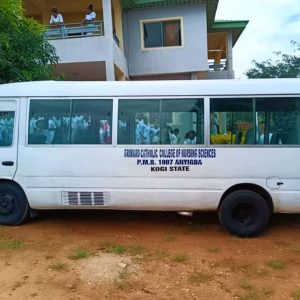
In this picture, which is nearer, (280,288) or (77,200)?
(280,288)

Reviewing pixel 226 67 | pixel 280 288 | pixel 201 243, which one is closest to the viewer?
pixel 280 288

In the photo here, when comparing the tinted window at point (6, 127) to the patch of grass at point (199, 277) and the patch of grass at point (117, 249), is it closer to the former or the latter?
the patch of grass at point (117, 249)

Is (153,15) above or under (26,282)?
above

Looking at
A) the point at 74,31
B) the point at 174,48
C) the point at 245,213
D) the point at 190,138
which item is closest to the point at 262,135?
the point at 190,138

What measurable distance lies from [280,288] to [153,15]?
16.3m

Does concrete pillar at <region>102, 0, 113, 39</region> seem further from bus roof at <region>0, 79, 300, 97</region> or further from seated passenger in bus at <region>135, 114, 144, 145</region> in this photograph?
seated passenger in bus at <region>135, 114, 144, 145</region>

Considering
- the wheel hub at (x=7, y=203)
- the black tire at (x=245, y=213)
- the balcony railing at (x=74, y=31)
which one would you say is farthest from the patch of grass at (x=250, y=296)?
the balcony railing at (x=74, y=31)

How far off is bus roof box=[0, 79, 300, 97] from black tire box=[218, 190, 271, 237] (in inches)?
60.1

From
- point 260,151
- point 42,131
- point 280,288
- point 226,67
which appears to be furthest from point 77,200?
point 226,67

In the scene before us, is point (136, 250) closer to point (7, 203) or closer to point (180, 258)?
point (180, 258)

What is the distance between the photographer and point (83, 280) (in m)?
4.42

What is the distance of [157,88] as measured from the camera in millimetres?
6156

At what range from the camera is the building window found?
1870 cm

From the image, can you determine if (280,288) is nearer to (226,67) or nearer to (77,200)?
(77,200)
